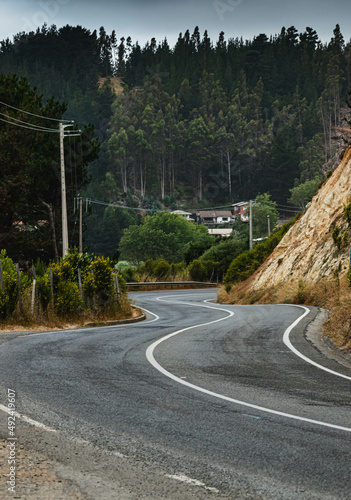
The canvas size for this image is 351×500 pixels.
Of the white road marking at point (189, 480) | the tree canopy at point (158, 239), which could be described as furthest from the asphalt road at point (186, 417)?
the tree canopy at point (158, 239)

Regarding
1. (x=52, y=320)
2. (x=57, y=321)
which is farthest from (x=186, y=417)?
(x=57, y=321)

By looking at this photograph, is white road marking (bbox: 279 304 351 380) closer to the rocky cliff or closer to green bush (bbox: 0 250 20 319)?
green bush (bbox: 0 250 20 319)

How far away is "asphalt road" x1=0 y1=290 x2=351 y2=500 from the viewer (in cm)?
543

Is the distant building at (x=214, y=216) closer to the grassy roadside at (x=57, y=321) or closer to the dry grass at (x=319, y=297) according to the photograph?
the dry grass at (x=319, y=297)

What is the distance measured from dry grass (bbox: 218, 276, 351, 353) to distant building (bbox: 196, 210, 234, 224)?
485 feet

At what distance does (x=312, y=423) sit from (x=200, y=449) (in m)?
1.76

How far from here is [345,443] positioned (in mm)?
6566

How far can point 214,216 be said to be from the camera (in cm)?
19238

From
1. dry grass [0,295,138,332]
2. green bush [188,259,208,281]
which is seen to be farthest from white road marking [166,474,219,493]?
green bush [188,259,208,281]

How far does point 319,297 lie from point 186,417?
2193 centimetres

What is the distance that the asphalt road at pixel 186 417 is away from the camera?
17.8 ft

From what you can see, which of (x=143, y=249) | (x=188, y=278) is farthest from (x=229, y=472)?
(x=143, y=249)

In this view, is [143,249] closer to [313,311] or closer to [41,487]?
[313,311]

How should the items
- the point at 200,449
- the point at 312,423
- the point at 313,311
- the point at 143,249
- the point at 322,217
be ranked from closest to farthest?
the point at 200,449
the point at 312,423
the point at 313,311
the point at 322,217
the point at 143,249
